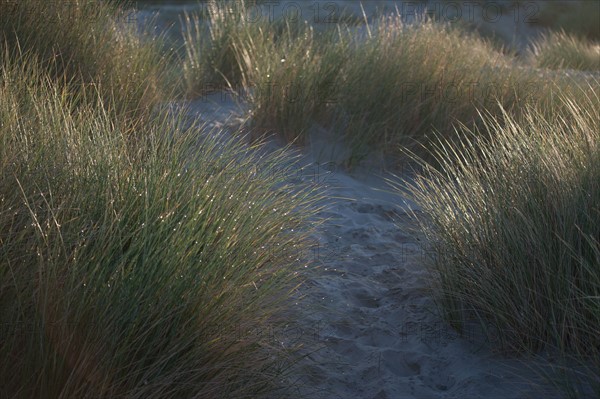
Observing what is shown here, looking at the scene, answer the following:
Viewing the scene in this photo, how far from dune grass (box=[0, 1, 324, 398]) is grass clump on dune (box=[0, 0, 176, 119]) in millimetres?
1235

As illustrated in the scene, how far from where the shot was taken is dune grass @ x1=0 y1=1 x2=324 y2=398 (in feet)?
7.68

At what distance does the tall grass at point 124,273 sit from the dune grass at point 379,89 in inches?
84.4

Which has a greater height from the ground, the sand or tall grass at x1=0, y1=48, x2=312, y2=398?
tall grass at x1=0, y1=48, x2=312, y2=398

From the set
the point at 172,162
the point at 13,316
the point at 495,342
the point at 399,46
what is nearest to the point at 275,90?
the point at 399,46

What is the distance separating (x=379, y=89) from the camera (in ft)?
17.9

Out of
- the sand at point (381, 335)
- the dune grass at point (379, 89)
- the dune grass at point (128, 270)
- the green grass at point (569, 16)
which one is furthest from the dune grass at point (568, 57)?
the dune grass at point (128, 270)

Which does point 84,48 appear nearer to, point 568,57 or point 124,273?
point 124,273

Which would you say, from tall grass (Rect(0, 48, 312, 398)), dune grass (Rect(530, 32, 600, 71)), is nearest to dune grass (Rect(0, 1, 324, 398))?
tall grass (Rect(0, 48, 312, 398))

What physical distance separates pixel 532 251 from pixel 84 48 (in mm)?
3013

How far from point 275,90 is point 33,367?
3.34m

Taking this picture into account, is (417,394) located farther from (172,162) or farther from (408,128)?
(408,128)

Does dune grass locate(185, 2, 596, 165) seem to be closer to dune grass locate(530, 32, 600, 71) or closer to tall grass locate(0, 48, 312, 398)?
tall grass locate(0, 48, 312, 398)

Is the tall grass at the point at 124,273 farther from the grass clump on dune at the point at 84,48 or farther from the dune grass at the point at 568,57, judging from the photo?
the dune grass at the point at 568,57

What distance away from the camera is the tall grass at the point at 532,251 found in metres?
2.77
